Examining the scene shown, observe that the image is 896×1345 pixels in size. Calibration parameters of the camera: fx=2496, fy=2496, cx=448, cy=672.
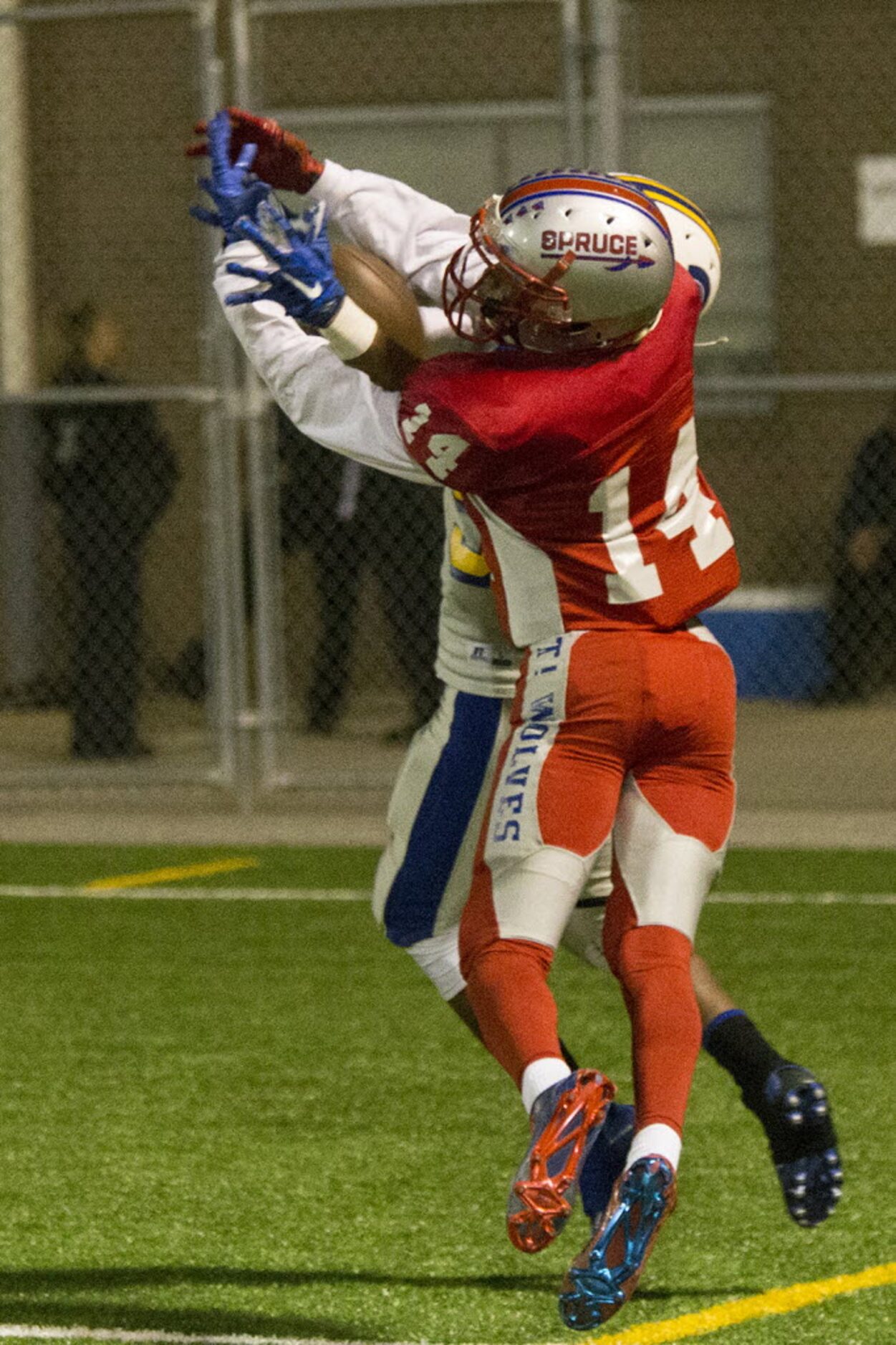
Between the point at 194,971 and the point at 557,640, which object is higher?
the point at 557,640

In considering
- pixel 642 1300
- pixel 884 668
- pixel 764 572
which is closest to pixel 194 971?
pixel 642 1300

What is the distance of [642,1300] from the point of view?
174 inches

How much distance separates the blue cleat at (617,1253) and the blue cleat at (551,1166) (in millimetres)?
59

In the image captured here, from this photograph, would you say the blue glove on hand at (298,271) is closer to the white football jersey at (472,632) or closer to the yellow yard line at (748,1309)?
the white football jersey at (472,632)

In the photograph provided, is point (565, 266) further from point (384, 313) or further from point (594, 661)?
point (594, 661)

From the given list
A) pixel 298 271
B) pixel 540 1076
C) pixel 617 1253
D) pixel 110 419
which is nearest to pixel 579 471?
pixel 298 271

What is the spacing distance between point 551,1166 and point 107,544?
7.27 m

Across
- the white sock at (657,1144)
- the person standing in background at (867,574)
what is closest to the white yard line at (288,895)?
the person standing in background at (867,574)

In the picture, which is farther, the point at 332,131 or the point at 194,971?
the point at 332,131

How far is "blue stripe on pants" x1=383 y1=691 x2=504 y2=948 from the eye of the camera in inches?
171

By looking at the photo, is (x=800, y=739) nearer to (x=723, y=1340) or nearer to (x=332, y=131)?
(x=332, y=131)

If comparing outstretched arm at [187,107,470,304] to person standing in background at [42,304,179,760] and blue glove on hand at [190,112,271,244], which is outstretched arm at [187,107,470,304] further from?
person standing in background at [42,304,179,760]

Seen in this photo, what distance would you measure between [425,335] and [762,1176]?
2.06m

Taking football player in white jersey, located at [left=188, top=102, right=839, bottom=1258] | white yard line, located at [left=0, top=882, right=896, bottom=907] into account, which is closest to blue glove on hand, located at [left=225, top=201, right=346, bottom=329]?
football player in white jersey, located at [left=188, top=102, right=839, bottom=1258]
